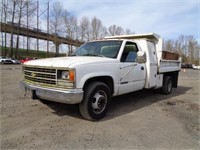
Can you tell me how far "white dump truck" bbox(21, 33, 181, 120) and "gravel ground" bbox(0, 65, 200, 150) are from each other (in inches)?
20.9

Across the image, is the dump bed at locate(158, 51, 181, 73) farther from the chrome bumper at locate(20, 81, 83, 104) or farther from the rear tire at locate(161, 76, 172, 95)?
the chrome bumper at locate(20, 81, 83, 104)

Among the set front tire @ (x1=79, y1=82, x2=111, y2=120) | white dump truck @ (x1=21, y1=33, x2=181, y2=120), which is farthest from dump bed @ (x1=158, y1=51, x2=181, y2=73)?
front tire @ (x1=79, y1=82, x2=111, y2=120)

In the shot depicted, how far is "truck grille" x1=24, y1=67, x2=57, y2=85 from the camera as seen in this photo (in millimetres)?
4199

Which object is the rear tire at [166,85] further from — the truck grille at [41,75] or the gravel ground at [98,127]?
the truck grille at [41,75]

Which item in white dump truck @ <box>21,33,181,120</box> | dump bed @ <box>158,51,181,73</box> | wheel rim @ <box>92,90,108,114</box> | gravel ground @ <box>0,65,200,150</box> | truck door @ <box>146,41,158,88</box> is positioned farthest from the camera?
dump bed @ <box>158,51,181,73</box>

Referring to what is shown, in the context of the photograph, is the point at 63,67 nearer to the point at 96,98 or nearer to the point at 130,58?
the point at 96,98

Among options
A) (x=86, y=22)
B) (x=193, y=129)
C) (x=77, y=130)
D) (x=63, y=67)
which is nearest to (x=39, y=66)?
(x=63, y=67)

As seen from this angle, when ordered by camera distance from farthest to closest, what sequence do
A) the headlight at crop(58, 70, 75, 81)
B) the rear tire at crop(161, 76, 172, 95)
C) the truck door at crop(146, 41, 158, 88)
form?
the rear tire at crop(161, 76, 172, 95) < the truck door at crop(146, 41, 158, 88) < the headlight at crop(58, 70, 75, 81)

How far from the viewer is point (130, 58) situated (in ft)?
18.2

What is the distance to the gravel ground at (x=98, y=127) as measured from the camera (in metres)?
3.41

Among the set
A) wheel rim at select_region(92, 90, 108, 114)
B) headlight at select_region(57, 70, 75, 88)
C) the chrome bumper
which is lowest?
wheel rim at select_region(92, 90, 108, 114)

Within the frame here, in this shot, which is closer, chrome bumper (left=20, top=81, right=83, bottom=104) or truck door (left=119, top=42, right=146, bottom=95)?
chrome bumper (left=20, top=81, right=83, bottom=104)

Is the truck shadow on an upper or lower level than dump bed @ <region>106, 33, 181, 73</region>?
lower

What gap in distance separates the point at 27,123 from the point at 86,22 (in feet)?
169
